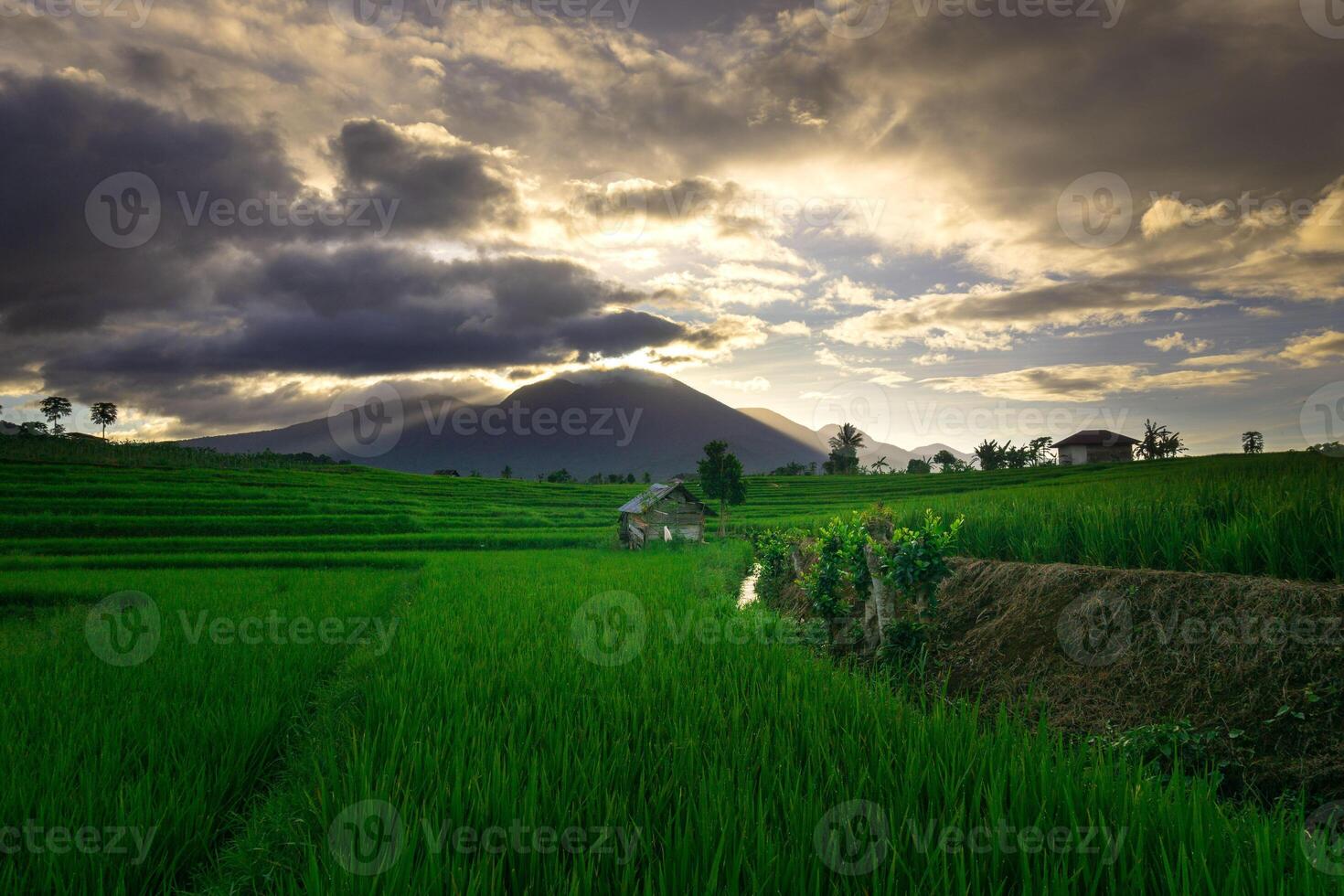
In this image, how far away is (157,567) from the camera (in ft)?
58.6

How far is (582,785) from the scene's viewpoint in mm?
2758

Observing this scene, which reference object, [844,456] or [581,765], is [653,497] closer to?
[581,765]

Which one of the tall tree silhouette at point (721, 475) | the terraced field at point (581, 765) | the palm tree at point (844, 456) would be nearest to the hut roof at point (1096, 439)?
the palm tree at point (844, 456)

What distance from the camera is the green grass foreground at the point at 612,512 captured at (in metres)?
5.15

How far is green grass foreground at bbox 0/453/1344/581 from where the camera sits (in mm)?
5152

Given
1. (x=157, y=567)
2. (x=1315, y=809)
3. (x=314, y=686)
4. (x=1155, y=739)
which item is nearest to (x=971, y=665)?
(x=1155, y=739)

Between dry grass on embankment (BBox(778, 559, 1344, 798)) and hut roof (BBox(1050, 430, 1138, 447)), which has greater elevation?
hut roof (BBox(1050, 430, 1138, 447))

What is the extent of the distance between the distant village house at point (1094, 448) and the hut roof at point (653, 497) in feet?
172

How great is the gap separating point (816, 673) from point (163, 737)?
5.31 metres

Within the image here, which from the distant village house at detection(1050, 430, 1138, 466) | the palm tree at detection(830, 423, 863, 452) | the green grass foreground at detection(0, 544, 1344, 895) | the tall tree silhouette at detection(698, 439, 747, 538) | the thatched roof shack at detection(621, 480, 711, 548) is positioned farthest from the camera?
the palm tree at detection(830, 423, 863, 452)

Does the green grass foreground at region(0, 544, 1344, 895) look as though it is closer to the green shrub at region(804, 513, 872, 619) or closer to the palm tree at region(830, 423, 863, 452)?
the green shrub at region(804, 513, 872, 619)

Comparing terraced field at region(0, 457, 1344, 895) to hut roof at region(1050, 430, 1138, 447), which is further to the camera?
hut roof at region(1050, 430, 1138, 447)

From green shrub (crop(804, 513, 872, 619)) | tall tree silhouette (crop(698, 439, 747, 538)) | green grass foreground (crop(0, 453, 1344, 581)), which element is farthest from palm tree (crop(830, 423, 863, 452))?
green shrub (crop(804, 513, 872, 619))

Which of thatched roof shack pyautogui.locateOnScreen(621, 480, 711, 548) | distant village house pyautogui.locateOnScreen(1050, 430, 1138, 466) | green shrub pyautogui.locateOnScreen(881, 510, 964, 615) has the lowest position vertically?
thatched roof shack pyautogui.locateOnScreen(621, 480, 711, 548)
